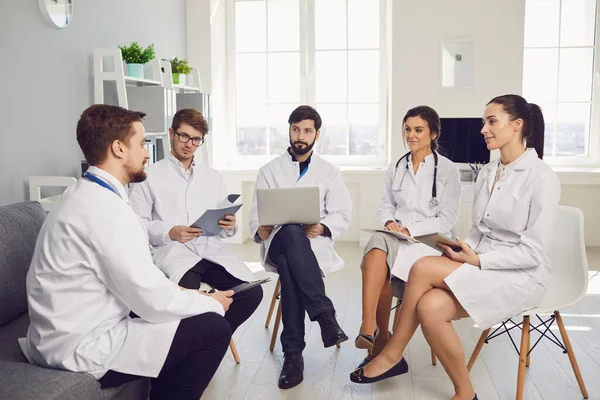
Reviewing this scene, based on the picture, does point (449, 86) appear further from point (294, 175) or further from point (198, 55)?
point (294, 175)

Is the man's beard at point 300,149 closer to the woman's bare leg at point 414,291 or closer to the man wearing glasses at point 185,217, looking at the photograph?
the man wearing glasses at point 185,217

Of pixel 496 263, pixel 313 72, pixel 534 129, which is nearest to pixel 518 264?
pixel 496 263

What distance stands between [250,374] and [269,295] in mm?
1336

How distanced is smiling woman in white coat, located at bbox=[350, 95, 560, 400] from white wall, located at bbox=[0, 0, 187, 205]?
78.5 inches

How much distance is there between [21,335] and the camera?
7.22 feet

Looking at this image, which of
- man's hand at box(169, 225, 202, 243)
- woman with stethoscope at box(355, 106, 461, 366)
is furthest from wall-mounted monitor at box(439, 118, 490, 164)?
man's hand at box(169, 225, 202, 243)

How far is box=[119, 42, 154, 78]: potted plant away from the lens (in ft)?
13.2

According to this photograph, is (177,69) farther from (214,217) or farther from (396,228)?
(396,228)

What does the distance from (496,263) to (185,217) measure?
141 cm

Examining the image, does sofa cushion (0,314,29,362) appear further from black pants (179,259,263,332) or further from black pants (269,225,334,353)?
black pants (269,225,334,353)

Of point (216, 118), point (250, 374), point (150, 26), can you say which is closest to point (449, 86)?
point (216, 118)

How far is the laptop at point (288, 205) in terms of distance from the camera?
2.77m

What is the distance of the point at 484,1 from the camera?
17.8 ft

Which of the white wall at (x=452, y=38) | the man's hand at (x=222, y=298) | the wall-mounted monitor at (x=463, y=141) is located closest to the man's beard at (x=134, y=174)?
the man's hand at (x=222, y=298)
